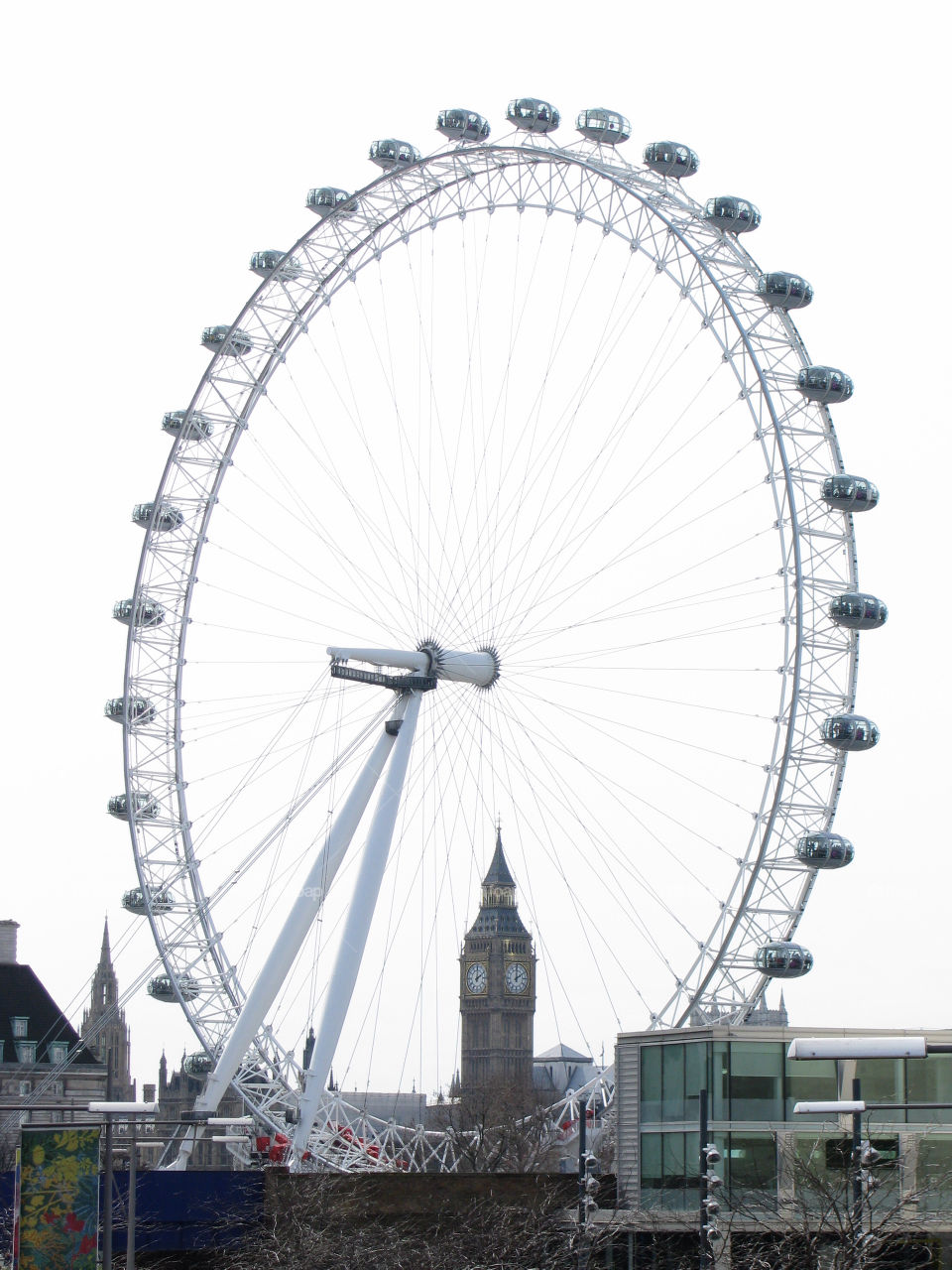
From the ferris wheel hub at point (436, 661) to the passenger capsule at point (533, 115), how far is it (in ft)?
40.9

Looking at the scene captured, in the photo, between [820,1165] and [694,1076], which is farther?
[694,1076]

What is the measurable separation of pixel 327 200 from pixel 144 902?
1801 cm

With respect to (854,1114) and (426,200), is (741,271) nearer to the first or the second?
(426,200)

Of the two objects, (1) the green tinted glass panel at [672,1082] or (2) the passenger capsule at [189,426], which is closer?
(1) the green tinted glass panel at [672,1082]

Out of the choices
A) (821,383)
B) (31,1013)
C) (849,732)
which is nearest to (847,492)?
(821,383)

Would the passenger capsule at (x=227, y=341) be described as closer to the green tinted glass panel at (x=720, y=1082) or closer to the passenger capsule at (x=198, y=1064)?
the passenger capsule at (x=198, y=1064)

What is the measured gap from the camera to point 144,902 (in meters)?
54.7

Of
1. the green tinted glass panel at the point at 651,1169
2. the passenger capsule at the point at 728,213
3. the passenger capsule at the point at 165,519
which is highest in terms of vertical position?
the passenger capsule at the point at 728,213

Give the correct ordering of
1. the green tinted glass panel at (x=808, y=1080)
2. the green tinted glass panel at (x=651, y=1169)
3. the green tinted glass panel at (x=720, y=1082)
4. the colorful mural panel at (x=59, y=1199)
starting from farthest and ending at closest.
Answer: the green tinted glass panel at (x=651, y=1169) → the green tinted glass panel at (x=720, y=1082) → the green tinted glass panel at (x=808, y=1080) → the colorful mural panel at (x=59, y=1199)

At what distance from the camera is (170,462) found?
5650 centimetres

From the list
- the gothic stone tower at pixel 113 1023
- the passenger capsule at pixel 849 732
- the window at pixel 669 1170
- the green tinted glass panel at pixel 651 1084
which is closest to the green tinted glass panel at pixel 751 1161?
the window at pixel 669 1170

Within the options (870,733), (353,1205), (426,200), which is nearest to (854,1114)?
(353,1205)

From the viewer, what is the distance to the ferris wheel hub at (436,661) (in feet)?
160

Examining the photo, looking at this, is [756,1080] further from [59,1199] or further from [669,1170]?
[59,1199]
